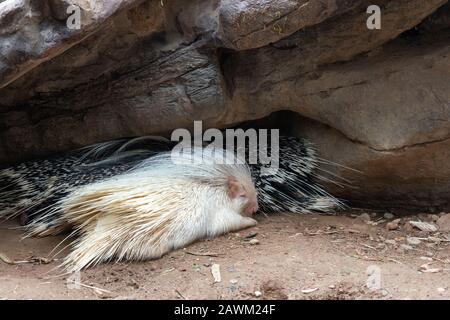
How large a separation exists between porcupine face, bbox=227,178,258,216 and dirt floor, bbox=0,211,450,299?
113mm

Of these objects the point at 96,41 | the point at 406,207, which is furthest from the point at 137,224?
the point at 406,207

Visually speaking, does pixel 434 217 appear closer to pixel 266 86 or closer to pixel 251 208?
pixel 251 208

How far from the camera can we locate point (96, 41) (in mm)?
2773

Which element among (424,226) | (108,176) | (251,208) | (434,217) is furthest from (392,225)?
(108,176)

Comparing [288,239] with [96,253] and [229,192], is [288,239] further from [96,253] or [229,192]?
[96,253]

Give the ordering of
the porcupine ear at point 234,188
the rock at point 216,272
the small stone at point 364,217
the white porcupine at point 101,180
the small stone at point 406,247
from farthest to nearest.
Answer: the small stone at point 364,217 < the porcupine ear at point 234,188 < the white porcupine at point 101,180 < the small stone at point 406,247 < the rock at point 216,272

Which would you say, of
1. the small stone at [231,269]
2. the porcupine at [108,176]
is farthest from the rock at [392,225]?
the small stone at [231,269]

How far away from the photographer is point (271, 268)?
2.54 meters

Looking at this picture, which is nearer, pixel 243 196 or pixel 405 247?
pixel 405 247

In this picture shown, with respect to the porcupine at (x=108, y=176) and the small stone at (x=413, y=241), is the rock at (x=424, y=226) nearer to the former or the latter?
the small stone at (x=413, y=241)

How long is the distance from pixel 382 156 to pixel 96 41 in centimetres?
157

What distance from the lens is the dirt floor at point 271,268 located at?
2361mm

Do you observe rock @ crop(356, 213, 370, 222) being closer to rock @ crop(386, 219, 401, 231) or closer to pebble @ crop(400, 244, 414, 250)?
rock @ crop(386, 219, 401, 231)

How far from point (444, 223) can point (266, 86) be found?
1.19 metres
